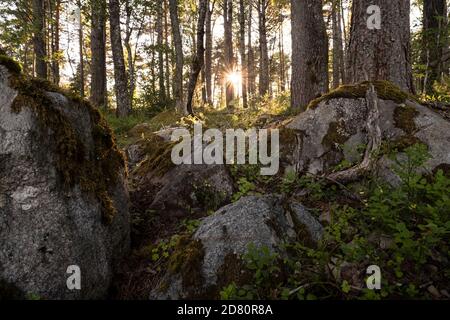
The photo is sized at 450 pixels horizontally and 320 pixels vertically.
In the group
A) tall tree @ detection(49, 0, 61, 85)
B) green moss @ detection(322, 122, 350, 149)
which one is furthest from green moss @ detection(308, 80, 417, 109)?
tall tree @ detection(49, 0, 61, 85)

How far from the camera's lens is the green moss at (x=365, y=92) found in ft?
15.3

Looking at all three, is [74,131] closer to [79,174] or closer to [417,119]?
[79,174]

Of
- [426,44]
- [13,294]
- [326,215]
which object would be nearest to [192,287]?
[13,294]

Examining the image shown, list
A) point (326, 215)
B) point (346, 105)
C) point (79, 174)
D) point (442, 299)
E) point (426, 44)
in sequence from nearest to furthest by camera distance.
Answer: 1. point (442, 299)
2. point (79, 174)
3. point (326, 215)
4. point (346, 105)
5. point (426, 44)

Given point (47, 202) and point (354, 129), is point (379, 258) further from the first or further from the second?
point (47, 202)

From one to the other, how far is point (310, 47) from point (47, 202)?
6552mm

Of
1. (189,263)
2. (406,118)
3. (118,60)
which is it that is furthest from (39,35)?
(406,118)

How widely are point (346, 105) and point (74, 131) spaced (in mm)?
3526

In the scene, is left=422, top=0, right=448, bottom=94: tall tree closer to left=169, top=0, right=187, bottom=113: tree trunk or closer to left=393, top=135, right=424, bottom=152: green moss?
left=393, top=135, right=424, bottom=152: green moss

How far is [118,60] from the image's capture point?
12.4 metres

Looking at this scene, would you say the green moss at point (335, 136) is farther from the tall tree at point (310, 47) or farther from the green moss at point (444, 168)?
the tall tree at point (310, 47)

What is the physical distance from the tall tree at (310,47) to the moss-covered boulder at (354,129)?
9.28ft

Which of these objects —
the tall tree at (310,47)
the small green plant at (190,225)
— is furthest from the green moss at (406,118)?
the tall tree at (310,47)
